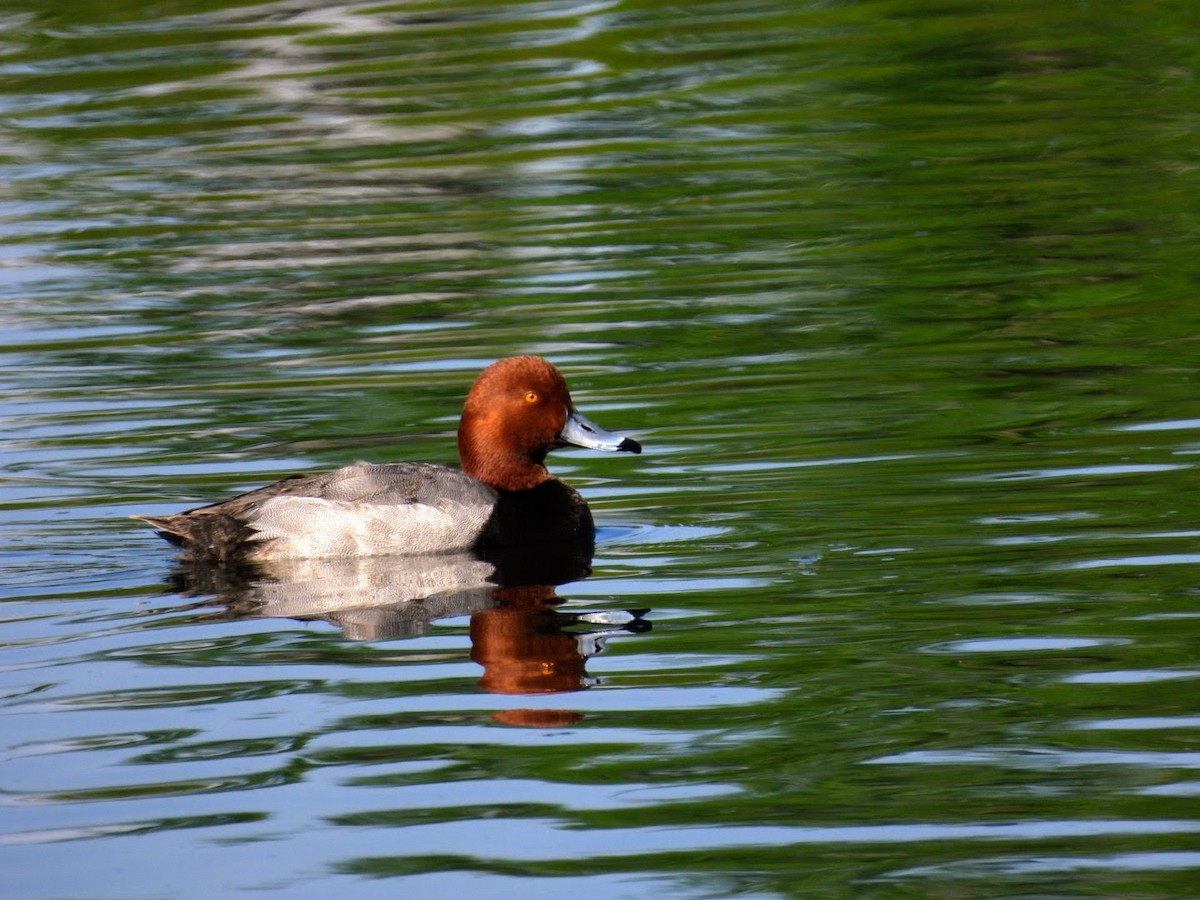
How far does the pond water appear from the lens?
18.2ft

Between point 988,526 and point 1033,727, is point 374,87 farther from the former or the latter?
point 1033,727

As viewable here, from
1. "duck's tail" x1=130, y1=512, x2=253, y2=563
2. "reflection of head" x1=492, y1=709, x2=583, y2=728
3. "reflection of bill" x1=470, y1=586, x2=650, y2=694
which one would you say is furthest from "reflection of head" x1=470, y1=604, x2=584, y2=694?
"duck's tail" x1=130, y1=512, x2=253, y2=563

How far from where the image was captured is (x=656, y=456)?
9617mm

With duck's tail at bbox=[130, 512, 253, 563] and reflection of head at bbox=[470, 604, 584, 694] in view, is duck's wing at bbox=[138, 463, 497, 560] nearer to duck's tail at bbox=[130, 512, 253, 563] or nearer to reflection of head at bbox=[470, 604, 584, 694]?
duck's tail at bbox=[130, 512, 253, 563]

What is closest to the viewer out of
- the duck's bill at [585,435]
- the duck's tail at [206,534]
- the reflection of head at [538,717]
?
the reflection of head at [538,717]

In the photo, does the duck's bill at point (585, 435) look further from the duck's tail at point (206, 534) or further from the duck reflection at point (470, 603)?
the duck's tail at point (206, 534)

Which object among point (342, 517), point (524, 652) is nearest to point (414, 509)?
point (342, 517)

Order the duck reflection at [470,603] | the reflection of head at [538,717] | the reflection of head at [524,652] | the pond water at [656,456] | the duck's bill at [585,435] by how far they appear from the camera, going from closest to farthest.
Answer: the pond water at [656,456], the reflection of head at [538,717], the reflection of head at [524,652], the duck reflection at [470,603], the duck's bill at [585,435]

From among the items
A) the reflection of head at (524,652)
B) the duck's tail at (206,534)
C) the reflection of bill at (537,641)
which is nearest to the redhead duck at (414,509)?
the duck's tail at (206,534)

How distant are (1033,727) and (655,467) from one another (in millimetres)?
3653

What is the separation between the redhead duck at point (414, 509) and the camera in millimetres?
8492

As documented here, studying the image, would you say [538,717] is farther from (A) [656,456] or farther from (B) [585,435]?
(A) [656,456]

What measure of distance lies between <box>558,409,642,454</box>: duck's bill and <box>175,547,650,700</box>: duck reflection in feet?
2.22

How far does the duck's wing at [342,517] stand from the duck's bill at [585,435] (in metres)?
0.58
